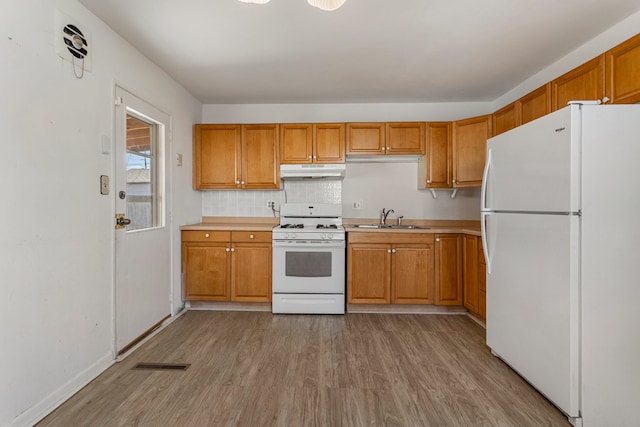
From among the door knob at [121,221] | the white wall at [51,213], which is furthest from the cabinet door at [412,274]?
the white wall at [51,213]

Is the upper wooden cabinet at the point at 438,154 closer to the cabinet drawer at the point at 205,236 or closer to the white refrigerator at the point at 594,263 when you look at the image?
the white refrigerator at the point at 594,263

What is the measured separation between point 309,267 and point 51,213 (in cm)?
211

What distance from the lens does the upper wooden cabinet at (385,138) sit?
343cm

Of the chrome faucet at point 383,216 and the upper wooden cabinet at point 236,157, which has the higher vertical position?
the upper wooden cabinet at point 236,157

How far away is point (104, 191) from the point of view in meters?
2.03

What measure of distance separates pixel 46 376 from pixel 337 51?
289 centimetres

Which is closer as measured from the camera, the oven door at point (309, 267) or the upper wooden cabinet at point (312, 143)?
the oven door at point (309, 267)

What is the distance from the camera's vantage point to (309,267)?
3.12 m

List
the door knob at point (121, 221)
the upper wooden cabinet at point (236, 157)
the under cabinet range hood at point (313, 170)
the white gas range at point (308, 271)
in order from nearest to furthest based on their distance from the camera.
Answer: the door knob at point (121, 221) < the white gas range at point (308, 271) < the under cabinet range hood at point (313, 170) < the upper wooden cabinet at point (236, 157)

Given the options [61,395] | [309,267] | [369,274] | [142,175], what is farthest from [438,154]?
[61,395]

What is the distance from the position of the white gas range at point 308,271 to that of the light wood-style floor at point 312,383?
355 mm

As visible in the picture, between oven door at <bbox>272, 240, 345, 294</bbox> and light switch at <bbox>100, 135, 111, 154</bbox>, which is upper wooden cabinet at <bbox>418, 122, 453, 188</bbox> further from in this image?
light switch at <bbox>100, 135, 111, 154</bbox>

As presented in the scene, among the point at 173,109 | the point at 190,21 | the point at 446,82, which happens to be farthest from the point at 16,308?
the point at 446,82

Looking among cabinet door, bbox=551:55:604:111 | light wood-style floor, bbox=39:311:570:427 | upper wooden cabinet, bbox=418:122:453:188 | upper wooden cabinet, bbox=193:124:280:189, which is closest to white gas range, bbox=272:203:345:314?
light wood-style floor, bbox=39:311:570:427
